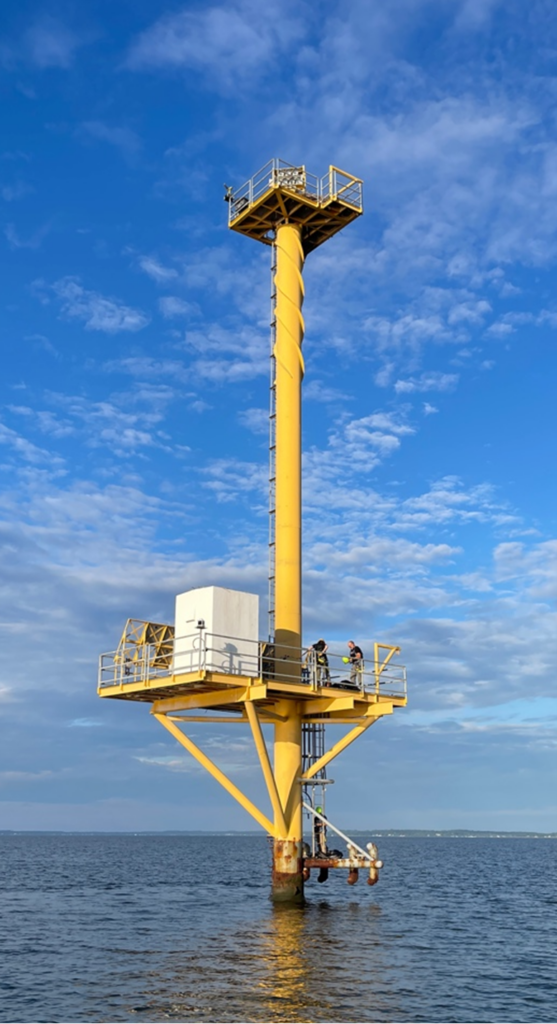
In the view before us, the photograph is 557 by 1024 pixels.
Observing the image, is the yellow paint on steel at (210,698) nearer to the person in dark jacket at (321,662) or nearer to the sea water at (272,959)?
A: the person in dark jacket at (321,662)

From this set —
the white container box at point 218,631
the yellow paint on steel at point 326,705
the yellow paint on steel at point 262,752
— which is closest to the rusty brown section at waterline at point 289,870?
the yellow paint on steel at point 262,752

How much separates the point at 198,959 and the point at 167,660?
11593 mm

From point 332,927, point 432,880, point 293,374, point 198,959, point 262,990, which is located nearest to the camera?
point 262,990

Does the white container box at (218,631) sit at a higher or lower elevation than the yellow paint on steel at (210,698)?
higher

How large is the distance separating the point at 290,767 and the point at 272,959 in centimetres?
962

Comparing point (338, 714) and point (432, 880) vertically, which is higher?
point (338, 714)

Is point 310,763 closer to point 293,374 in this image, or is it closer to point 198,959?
point 198,959

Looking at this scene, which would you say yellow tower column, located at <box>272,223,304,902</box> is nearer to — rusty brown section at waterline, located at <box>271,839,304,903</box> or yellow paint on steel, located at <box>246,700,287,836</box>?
rusty brown section at waterline, located at <box>271,839,304,903</box>

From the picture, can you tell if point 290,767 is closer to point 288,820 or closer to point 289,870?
point 288,820

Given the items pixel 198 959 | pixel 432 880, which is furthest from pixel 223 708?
pixel 432 880

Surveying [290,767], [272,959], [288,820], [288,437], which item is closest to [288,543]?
[288,437]

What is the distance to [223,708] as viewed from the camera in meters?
33.8

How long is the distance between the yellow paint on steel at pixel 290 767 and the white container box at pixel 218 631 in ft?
12.1

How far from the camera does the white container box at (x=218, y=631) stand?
30.2 meters
